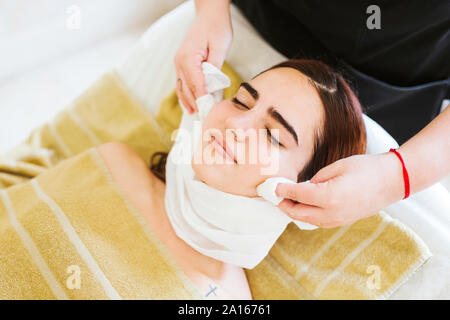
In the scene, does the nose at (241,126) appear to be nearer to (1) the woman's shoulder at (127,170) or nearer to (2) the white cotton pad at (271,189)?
(2) the white cotton pad at (271,189)

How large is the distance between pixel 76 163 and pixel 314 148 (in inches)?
23.3

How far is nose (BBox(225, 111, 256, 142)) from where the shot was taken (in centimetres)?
80

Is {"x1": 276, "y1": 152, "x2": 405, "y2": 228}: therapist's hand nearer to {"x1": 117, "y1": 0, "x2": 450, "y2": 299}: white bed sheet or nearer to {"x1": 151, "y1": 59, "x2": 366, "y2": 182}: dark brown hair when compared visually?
{"x1": 151, "y1": 59, "x2": 366, "y2": 182}: dark brown hair

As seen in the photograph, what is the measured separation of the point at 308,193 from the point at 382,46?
49cm

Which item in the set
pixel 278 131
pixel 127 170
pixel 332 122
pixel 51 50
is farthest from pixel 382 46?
pixel 51 50

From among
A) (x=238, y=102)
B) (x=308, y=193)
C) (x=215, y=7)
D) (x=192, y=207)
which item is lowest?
(x=192, y=207)

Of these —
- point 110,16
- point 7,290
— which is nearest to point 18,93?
point 110,16

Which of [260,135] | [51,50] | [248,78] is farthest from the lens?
[51,50]

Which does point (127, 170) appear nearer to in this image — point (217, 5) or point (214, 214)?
point (214, 214)

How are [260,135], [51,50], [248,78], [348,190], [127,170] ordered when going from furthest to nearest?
[51,50]
[248,78]
[127,170]
[260,135]
[348,190]

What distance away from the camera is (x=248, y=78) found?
1177 mm

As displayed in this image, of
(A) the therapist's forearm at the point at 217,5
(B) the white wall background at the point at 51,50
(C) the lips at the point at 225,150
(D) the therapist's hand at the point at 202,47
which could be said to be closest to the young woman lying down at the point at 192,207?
(C) the lips at the point at 225,150

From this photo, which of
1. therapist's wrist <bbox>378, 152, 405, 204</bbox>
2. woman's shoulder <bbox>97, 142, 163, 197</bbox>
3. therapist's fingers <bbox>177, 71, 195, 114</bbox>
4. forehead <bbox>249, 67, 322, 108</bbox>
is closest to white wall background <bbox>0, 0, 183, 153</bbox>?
woman's shoulder <bbox>97, 142, 163, 197</bbox>
